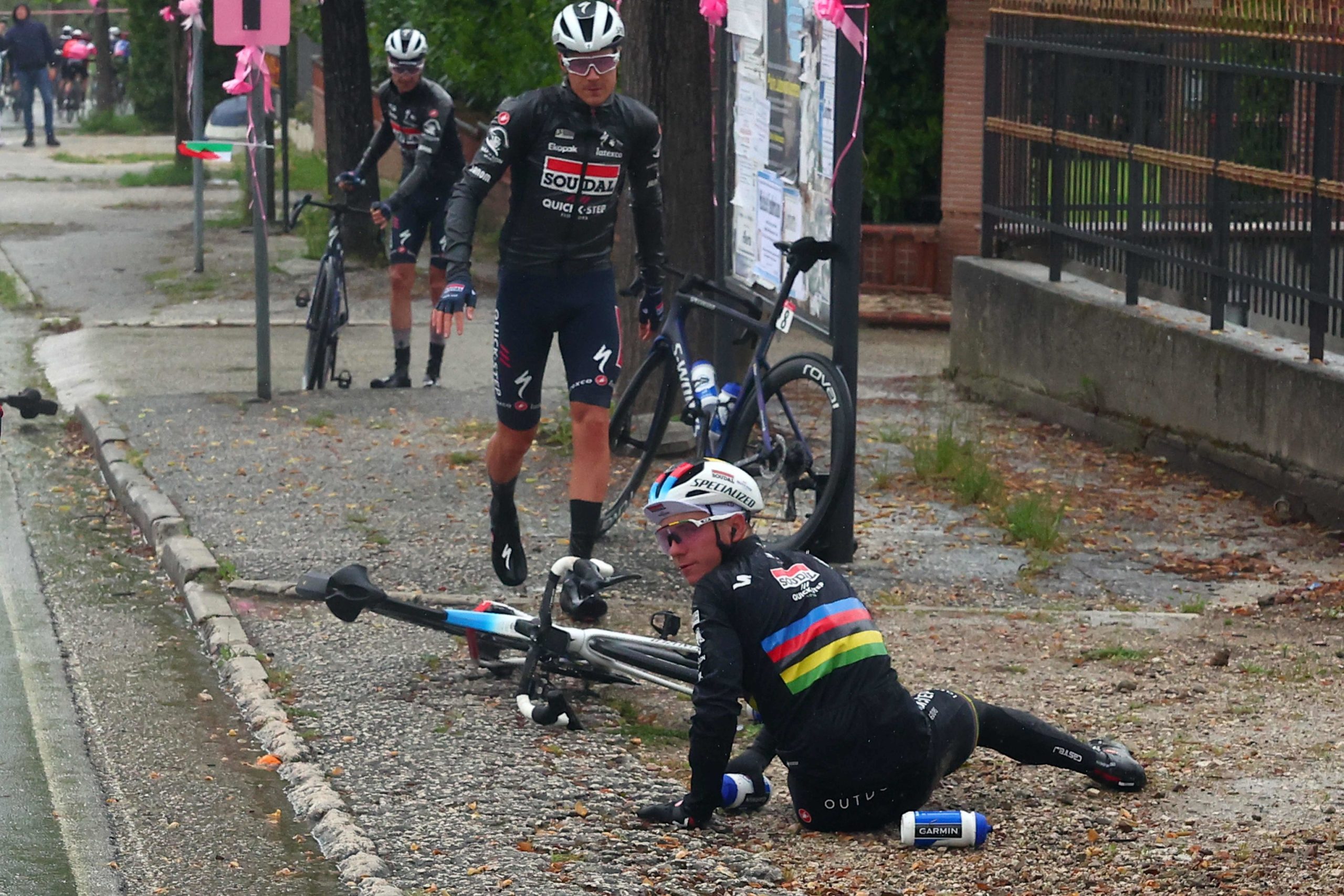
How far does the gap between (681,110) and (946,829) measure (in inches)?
230

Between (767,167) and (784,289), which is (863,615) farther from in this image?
(767,167)

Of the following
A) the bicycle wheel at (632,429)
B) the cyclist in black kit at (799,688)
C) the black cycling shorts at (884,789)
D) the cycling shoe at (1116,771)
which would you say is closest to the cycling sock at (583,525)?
the bicycle wheel at (632,429)

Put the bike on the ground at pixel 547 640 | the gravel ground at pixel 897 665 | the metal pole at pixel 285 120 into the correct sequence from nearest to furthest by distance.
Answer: the gravel ground at pixel 897 665, the bike on the ground at pixel 547 640, the metal pole at pixel 285 120

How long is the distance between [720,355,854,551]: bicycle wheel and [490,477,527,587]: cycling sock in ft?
3.07

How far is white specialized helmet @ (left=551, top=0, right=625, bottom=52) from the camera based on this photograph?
7.15 meters

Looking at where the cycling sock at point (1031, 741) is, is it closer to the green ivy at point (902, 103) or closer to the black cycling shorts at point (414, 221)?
the black cycling shorts at point (414, 221)

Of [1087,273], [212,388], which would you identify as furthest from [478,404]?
[1087,273]

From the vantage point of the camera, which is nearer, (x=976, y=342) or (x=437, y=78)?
(x=976, y=342)

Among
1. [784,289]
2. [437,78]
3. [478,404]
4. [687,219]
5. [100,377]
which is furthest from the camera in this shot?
[437,78]

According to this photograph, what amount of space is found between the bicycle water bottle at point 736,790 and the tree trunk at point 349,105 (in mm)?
12650

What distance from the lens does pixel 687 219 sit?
410 inches

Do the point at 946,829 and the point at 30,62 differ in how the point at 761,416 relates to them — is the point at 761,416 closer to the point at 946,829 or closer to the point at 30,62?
the point at 946,829

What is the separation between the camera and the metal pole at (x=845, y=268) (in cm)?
779

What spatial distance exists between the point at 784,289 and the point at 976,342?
15.0ft
